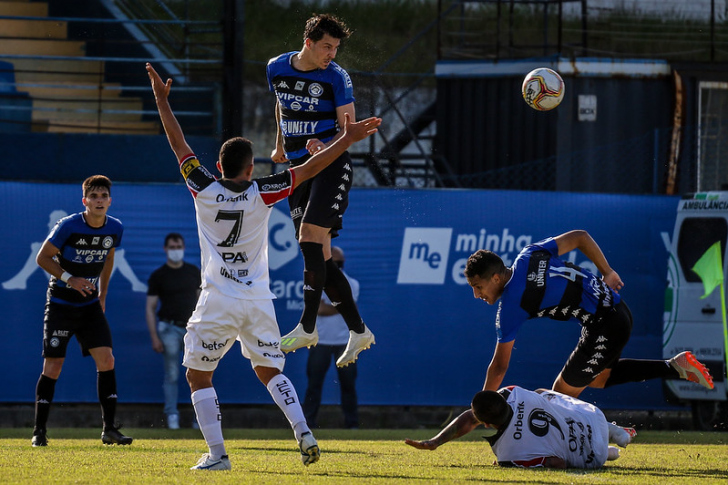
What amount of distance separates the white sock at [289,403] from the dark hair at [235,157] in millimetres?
1357

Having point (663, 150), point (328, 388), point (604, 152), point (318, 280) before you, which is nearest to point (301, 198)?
point (318, 280)

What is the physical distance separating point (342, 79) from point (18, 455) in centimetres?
367

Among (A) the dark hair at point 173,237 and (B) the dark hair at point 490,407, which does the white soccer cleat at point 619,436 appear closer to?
(B) the dark hair at point 490,407

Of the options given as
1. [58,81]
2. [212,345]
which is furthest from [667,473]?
[58,81]

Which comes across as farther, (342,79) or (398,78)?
(398,78)

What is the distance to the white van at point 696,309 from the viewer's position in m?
12.3

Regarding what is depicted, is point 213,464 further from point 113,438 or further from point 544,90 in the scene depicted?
point 544,90

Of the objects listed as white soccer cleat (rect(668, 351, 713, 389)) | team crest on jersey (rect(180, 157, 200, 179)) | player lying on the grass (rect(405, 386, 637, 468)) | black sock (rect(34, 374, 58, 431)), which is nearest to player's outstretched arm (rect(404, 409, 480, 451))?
player lying on the grass (rect(405, 386, 637, 468))

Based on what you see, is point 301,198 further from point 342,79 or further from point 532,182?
point 532,182

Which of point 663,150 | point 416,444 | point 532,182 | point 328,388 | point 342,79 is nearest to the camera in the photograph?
point 416,444

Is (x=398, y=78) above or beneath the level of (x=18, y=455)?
above

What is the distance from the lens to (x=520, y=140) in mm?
17797

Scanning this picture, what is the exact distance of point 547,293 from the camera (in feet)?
25.7

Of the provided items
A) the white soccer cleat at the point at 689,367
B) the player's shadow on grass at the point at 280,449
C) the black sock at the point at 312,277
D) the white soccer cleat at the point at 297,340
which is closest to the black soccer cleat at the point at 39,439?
the player's shadow on grass at the point at 280,449
